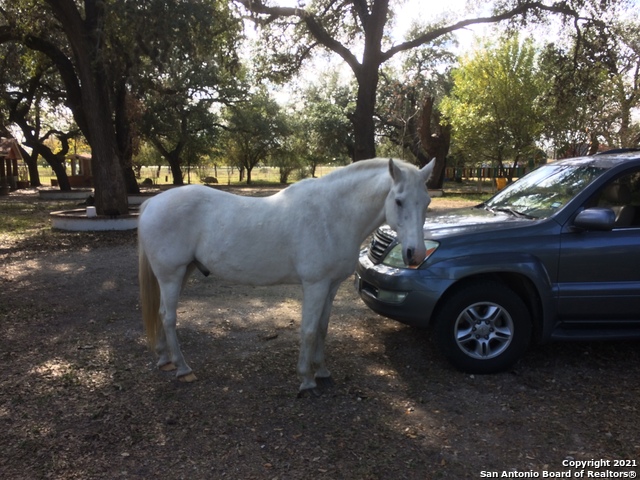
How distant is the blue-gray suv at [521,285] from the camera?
3643 mm

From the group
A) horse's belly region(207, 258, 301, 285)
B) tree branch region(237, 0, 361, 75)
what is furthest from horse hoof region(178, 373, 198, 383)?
tree branch region(237, 0, 361, 75)

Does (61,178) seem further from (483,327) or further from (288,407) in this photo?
(483,327)

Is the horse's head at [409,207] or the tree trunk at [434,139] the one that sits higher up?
the tree trunk at [434,139]

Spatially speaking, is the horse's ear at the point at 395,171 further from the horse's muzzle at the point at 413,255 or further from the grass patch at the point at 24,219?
the grass patch at the point at 24,219

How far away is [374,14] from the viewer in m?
13.7

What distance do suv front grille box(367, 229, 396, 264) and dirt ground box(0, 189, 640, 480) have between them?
0.90m

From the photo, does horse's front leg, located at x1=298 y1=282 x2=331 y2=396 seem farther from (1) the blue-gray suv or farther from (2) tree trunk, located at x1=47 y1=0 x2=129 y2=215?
(2) tree trunk, located at x1=47 y1=0 x2=129 y2=215

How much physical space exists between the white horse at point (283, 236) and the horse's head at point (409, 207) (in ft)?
0.25

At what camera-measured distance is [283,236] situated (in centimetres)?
337

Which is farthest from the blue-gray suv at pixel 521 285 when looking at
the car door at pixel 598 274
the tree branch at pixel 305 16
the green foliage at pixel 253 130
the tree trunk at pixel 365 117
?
the green foliage at pixel 253 130

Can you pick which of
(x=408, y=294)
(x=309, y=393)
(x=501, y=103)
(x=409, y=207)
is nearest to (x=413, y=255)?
(x=409, y=207)

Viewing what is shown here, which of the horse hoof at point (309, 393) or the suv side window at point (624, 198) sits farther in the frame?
the suv side window at point (624, 198)

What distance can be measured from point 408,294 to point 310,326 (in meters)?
0.91

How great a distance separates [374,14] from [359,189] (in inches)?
485
